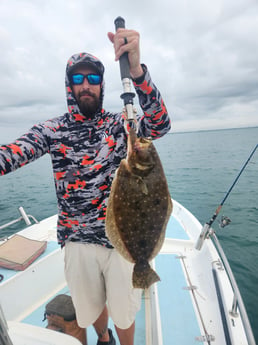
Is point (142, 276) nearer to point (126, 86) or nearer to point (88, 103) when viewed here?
point (126, 86)

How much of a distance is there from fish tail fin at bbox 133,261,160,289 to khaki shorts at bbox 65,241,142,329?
1.43 feet

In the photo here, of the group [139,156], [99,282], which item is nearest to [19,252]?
[99,282]

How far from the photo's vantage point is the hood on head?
2178mm

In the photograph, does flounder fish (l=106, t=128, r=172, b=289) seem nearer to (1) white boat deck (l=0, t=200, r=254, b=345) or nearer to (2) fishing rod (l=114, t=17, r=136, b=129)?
(2) fishing rod (l=114, t=17, r=136, b=129)

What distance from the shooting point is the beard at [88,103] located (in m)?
2.16

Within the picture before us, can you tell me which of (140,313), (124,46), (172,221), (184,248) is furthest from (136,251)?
(172,221)

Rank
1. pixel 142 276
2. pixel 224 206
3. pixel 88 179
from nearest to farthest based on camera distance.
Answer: pixel 142 276 → pixel 88 179 → pixel 224 206

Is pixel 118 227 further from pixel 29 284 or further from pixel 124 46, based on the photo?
pixel 29 284

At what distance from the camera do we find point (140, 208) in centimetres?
165

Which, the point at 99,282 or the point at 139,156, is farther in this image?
the point at 99,282

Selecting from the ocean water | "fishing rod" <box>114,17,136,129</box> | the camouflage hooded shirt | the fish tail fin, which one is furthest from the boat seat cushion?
the ocean water

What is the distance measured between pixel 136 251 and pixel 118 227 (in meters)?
0.26

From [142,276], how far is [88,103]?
178 centimetres

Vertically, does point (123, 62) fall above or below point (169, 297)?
above
